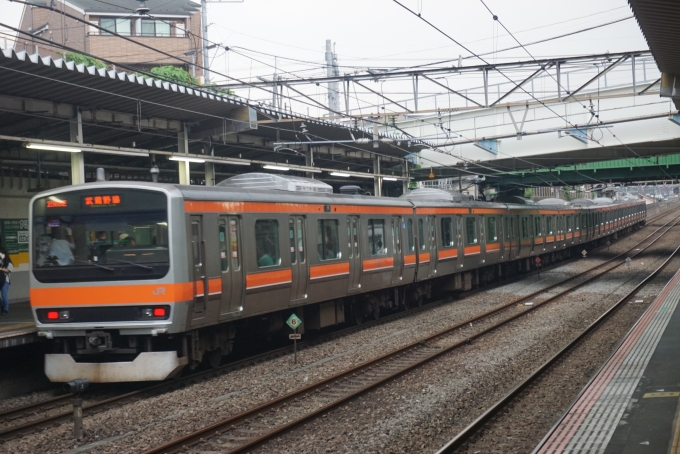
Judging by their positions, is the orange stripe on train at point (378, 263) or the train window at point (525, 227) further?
the train window at point (525, 227)

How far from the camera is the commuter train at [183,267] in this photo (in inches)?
374

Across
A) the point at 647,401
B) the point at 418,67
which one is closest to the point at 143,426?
the point at 647,401

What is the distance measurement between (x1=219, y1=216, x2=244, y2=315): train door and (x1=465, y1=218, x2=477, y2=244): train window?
36.3ft

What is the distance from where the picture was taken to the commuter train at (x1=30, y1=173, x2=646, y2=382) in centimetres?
950

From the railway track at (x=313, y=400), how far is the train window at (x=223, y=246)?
2.19 meters

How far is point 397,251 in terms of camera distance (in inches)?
650

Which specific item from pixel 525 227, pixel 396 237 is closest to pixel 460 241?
pixel 396 237

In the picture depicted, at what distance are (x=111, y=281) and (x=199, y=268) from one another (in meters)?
1.13

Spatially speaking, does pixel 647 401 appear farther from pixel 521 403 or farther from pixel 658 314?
pixel 658 314

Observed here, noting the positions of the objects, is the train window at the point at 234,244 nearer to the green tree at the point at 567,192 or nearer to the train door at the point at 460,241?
the train door at the point at 460,241

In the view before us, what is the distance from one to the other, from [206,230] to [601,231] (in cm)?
3776

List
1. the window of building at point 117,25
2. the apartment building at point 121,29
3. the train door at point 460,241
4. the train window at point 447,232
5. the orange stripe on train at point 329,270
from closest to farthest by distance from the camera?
the orange stripe on train at point 329,270 < the train window at point 447,232 < the train door at point 460,241 < the apartment building at point 121,29 < the window of building at point 117,25

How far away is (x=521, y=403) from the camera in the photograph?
8.77m

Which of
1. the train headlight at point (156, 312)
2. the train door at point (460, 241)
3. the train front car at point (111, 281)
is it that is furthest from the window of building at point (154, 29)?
the train headlight at point (156, 312)
